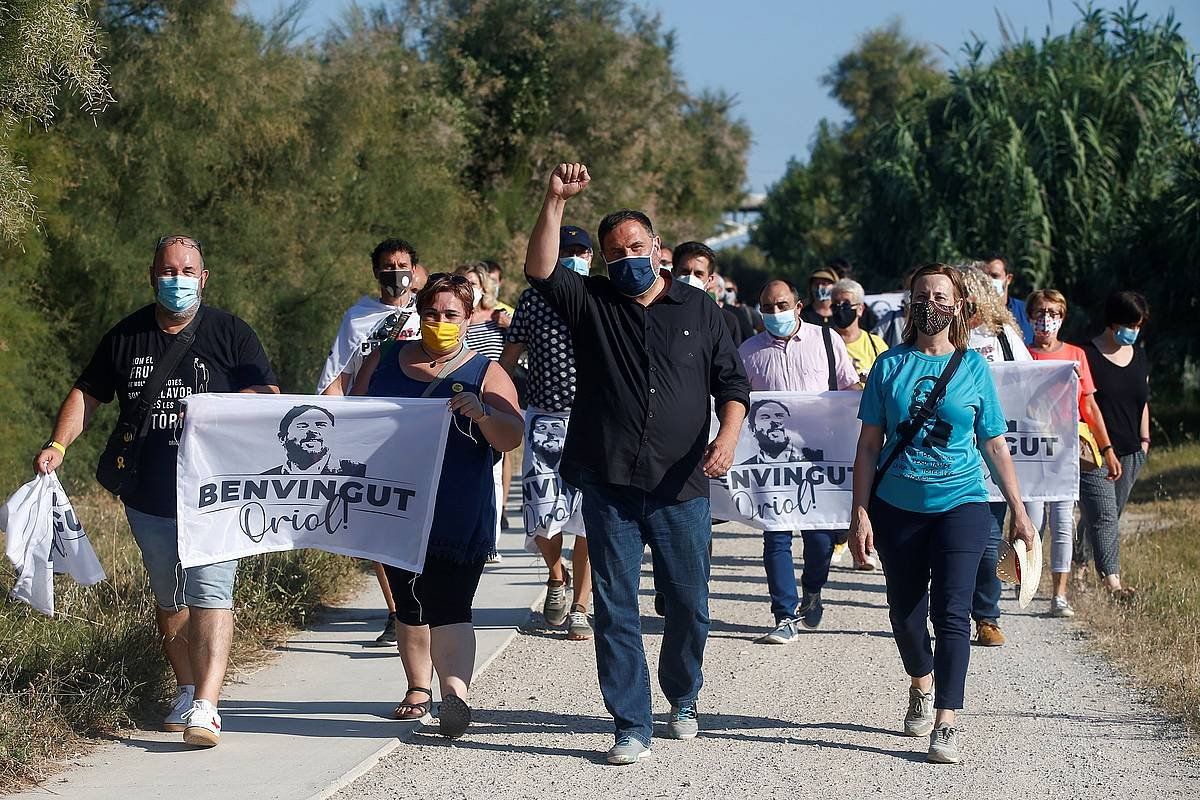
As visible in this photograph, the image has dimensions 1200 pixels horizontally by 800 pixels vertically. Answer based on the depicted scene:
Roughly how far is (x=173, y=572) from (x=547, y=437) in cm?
240

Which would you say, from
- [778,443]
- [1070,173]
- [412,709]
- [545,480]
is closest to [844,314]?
[778,443]

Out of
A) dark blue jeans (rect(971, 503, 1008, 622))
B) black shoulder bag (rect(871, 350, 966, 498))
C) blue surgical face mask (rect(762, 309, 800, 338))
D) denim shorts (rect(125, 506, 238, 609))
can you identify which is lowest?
dark blue jeans (rect(971, 503, 1008, 622))

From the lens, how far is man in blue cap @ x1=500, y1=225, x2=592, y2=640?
27.2 feet

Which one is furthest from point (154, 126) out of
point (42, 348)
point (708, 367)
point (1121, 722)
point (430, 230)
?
point (1121, 722)

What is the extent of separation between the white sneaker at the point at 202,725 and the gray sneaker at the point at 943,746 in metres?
3.00

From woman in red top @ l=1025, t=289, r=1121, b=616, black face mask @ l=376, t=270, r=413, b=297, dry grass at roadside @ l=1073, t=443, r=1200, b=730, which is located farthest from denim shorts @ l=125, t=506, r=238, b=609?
woman in red top @ l=1025, t=289, r=1121, b=616

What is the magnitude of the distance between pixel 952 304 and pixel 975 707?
2048 mm

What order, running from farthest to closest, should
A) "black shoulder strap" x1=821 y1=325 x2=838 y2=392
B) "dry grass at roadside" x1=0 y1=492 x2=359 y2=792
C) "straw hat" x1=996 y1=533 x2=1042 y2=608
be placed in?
"black shoulder strap" x1=821 y1=325 x2=838 y2=392 → "straw hat" x1=996 y1=533 x2=1042 y2=608 → "dry grass at roadside" x1=0 y1=492 x2=359 y2=792

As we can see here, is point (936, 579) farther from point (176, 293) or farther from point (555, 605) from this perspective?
point (176, 293)

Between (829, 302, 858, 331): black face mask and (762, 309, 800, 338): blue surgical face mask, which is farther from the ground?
(829, 302, 858, 331): black face mask

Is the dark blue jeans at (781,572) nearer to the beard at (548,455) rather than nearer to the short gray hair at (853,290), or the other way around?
the beard at (548,455)

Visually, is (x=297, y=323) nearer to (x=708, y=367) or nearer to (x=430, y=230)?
(x=430, y=230)

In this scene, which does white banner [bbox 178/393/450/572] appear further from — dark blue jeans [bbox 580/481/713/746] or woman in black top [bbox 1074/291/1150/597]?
woman in black top [bbox 1074/291/1150/597]

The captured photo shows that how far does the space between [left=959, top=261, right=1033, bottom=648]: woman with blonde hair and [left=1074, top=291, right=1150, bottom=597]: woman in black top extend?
0.91 metres
